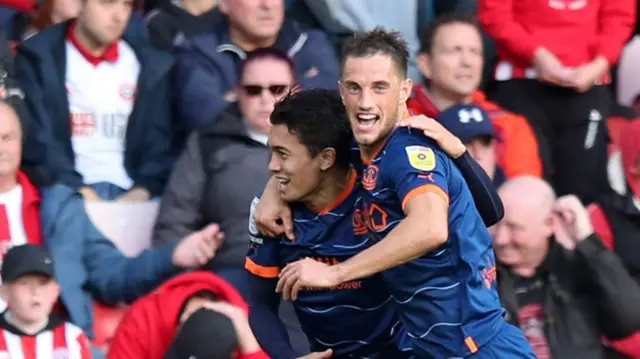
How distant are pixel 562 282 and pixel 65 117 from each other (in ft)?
6.86

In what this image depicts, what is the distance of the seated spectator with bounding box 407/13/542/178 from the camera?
647 cm

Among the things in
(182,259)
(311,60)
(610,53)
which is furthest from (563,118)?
(182,259)

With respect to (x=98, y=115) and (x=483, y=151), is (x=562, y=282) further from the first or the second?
(x=98, y=115)

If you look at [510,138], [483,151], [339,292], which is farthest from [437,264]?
[510,138]

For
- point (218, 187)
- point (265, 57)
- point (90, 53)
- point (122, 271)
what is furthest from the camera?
point (90, 53)

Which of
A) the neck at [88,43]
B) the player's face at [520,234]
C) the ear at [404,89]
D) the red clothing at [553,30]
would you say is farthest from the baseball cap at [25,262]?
the red clothing at [553,30]

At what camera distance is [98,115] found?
6379mm

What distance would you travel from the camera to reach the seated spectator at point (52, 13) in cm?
688

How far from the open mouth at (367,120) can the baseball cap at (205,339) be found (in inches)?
46.7

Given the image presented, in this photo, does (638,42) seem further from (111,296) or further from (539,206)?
(111,296)

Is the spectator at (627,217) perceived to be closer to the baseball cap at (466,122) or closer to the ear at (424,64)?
the baseball cap at (466,122)

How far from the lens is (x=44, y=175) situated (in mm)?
6035

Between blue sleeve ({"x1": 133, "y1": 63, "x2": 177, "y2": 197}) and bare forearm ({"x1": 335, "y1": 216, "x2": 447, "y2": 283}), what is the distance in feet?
7.68

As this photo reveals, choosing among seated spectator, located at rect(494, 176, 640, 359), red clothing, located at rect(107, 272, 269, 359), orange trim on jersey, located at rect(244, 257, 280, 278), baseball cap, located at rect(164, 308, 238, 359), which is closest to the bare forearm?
orange trim on jersey, located at rect(244, 257, 280, 278)
